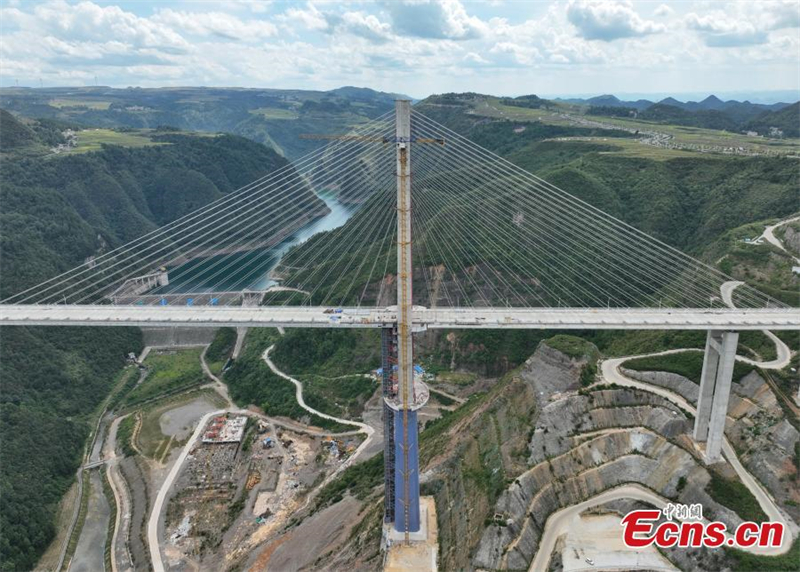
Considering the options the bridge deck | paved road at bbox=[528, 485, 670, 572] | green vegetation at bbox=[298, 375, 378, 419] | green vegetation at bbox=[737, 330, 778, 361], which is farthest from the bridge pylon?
green vegetation at bbox=[298, 375, 378, 419]

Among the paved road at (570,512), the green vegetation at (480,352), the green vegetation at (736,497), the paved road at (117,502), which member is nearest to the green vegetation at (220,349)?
the paved road at (117,502)

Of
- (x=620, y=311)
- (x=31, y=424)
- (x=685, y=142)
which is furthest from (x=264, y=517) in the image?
(x=685, y=142)

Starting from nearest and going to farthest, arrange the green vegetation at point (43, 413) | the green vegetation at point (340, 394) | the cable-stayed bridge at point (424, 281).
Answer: the cable-stayed bridge at point (424, 281) < the green vegetation at point (43, 413) < the green vegetation at point (340, 394)

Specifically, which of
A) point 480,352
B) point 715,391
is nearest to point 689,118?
point 480,352

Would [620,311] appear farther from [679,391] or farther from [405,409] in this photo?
[405,409]

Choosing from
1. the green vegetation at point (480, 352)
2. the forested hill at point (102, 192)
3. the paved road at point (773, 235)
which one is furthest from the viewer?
the forested hill at point (102, 192)

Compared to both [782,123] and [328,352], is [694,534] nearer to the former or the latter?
[328,352]

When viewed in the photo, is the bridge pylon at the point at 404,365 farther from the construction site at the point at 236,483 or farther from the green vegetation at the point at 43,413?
the green vegetation at the point at 43,413
